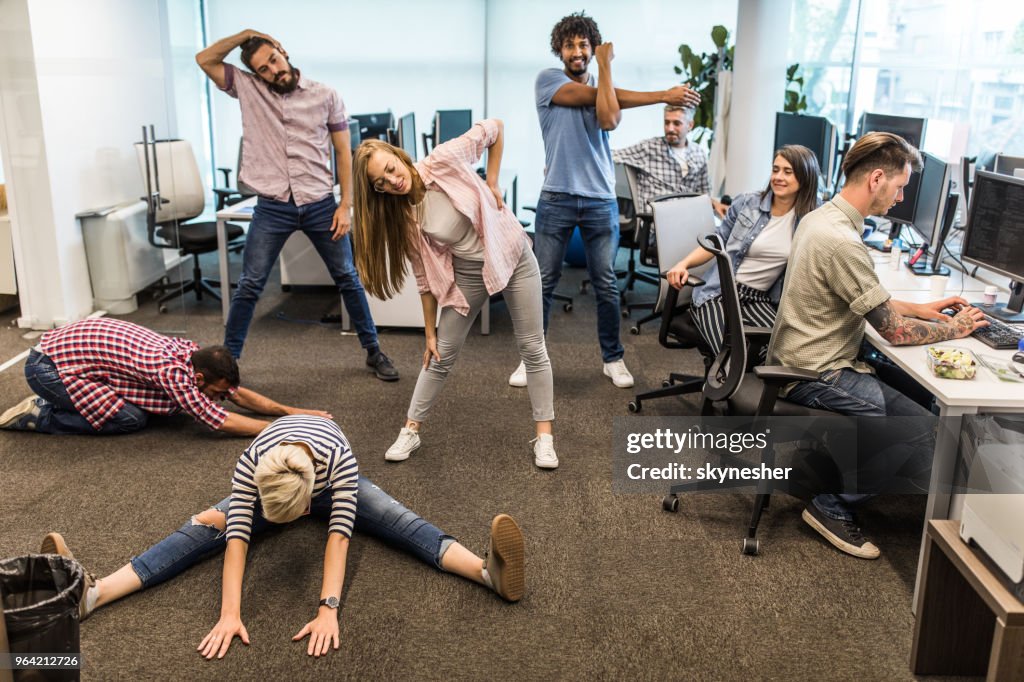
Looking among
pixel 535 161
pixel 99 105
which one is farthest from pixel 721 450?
pixel 535 161

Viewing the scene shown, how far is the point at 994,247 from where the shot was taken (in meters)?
3.21

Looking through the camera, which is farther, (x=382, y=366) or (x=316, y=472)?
(x=382, y=366)

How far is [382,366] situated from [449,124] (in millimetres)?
2189

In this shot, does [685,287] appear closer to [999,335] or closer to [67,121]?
[999,335]

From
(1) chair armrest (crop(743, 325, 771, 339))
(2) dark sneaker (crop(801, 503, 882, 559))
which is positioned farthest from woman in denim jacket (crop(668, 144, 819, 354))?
(2) dark sneaker (crop(801, 503, 882, 559))

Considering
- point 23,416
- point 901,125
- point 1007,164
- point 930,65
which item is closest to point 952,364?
point 1007,164

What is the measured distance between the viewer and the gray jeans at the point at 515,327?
3.18m

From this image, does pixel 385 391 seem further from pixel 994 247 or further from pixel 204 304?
pixel 994 247

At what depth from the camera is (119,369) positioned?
3.46 m

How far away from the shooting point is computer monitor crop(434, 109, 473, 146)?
5.71 meters

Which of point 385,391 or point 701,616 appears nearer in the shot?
point 701,616

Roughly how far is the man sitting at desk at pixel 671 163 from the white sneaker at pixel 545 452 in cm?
197

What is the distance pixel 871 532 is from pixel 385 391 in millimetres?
2086

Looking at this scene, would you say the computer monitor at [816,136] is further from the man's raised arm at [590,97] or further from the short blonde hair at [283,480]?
the short blonde hair at [283,480]
